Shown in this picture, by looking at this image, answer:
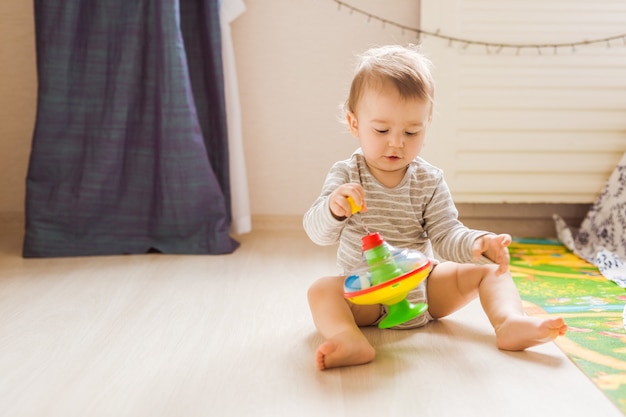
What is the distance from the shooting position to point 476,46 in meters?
1.81

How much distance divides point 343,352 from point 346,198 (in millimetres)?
243

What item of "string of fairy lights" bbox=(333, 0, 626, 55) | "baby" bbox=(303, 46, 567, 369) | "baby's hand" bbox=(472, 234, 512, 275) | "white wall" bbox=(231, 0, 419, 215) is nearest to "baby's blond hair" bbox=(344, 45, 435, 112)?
"baby" bbox=(303, 46, 567, 369)

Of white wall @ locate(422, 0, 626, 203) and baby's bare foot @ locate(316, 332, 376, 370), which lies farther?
white wall @ locate(422, 0, 626, 203)

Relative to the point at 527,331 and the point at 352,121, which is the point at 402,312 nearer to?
the point at 527,331

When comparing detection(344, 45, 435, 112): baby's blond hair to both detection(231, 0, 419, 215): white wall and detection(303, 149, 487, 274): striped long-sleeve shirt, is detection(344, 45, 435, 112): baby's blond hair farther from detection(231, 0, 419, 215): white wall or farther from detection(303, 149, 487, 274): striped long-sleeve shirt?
detection(231, 0, 419, 215): white wall

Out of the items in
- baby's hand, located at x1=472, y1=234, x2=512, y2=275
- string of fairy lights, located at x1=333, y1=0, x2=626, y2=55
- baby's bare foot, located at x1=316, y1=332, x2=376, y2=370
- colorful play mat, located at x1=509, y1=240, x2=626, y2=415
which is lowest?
colorful play mat, located at x1=509, y1=240, x2=626, y2=415

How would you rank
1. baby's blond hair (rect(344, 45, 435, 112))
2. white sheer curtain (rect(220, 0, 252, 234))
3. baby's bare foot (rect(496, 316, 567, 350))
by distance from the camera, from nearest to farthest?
baby's bare foot (rect(496, 316, 567, 350)) < baby's blond hair (rect(344, 45, 435, 112)) < white sheer curtain (rect(220, 0, 252, 234))

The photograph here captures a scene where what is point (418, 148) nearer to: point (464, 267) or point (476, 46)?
point (464, 267)

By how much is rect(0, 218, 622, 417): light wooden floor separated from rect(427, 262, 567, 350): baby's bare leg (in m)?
0.03

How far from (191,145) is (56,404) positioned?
902 millimetres

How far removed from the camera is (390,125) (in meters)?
1.17

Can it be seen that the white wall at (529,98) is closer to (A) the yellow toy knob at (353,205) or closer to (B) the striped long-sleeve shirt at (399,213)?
(B) the striped long-sleeve shirt at (399,213)

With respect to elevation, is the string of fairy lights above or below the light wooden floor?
above

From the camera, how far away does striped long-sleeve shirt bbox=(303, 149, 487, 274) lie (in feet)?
4.05
